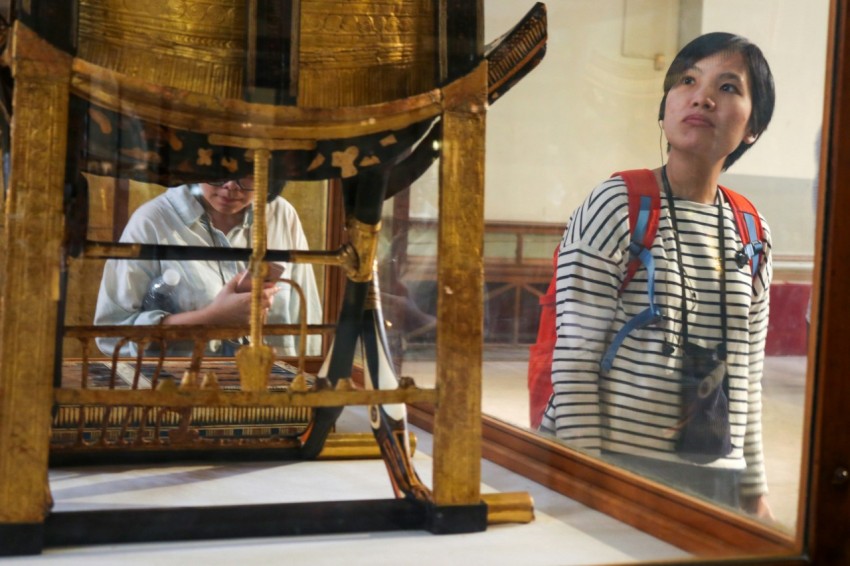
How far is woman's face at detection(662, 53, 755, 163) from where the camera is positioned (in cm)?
160

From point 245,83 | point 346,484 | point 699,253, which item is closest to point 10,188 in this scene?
point 245,83

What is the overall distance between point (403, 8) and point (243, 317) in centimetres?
47

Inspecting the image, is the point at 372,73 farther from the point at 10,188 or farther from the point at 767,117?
the point at 767,117

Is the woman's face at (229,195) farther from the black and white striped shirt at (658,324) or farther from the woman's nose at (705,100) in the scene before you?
the woman's nose at (705,100)

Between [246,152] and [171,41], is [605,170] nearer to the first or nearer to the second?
[246,152]

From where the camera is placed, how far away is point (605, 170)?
1627mm

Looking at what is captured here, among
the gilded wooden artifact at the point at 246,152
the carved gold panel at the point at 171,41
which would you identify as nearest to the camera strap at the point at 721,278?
the gilded wooden artifact at the point at 246,152

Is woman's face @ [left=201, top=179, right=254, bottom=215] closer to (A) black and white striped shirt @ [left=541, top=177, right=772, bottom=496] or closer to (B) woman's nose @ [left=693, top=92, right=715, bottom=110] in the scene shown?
(A) black and white striped shirt @ [left=541, top=177, right=772, bottom=496]

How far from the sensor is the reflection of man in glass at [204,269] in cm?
152

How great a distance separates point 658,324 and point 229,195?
0.64 meters

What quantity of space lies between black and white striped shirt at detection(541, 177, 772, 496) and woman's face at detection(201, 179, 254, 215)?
0.46m

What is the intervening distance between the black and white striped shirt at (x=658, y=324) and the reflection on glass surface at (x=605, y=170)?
0.07 feet

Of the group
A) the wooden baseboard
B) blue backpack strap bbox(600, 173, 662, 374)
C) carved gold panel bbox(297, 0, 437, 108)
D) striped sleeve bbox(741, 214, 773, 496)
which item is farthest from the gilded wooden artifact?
striped sleeve bbox(741, 214, 773, 496)

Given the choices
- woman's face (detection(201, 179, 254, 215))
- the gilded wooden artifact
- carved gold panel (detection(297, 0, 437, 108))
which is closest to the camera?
the gilded wooden artifact
